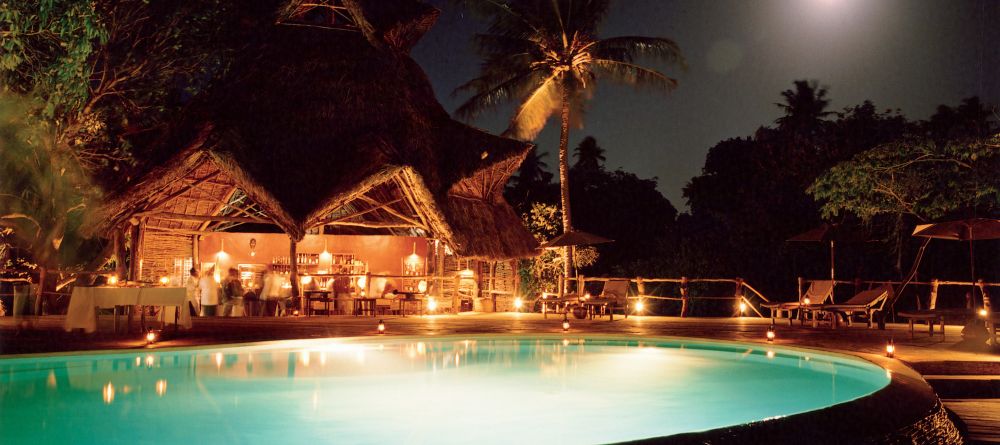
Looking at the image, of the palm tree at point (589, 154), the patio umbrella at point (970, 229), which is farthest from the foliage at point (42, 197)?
the palm tree at point (589, 154)

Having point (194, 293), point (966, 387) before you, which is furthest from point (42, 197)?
point (966, 387)

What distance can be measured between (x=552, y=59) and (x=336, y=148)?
21.7 ft

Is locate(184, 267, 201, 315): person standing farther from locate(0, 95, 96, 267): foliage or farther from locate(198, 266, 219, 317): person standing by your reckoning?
locate(0, 95, 96, 267): foliage

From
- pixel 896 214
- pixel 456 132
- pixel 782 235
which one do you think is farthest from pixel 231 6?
pixel 782 235

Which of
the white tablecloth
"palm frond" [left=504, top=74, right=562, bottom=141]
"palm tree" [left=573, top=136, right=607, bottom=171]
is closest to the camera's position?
the white tablecloth

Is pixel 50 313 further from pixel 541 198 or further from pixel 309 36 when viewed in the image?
pixel 541 198

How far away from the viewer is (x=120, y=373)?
7.55 meters

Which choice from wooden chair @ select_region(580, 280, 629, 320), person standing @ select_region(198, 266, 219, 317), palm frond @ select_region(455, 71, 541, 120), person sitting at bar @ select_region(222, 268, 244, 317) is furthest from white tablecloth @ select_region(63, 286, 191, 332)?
palm frond @ select_region(455, 71, 541, 120)

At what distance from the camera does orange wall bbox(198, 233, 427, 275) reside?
1839 cm

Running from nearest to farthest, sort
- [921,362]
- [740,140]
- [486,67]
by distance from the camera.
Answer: [921,362] → [486,67] → [740,140]

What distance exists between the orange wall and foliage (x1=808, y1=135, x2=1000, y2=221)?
920cm

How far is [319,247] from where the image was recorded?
18.6 m

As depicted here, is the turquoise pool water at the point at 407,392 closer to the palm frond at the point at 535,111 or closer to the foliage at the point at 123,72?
the foliage at the point at 123,72

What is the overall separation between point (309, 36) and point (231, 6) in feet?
11.7
